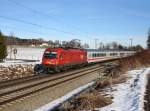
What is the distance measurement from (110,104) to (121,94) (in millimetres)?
2471

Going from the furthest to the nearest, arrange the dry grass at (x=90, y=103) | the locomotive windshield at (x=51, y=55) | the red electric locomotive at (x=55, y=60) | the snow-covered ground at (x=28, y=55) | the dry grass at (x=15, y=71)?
Answer: the snow-covered ground at (x=28, y=55), the locomotive windshield at (x=51, y=55), the red electric locomotive at (x=55, y=60), the dry grass at (x=15, y=71), the dry grass at (x=90, y=103)

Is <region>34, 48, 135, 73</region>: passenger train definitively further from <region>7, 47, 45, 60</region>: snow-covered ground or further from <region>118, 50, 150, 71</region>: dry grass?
<region>7, 47, 45, 60</region>: snow-covered ground

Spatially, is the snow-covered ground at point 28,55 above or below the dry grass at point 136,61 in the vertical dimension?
above

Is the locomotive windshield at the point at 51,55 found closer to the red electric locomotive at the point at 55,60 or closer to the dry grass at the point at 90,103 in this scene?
the red electric locomotive at the point at 55,60

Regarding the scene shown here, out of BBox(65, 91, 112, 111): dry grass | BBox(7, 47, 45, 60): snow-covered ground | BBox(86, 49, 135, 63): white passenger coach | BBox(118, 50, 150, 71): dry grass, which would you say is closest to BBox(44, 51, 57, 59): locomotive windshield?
BBox(118, 50, 150, 71): dry grass

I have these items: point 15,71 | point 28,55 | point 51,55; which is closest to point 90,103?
point 15,71

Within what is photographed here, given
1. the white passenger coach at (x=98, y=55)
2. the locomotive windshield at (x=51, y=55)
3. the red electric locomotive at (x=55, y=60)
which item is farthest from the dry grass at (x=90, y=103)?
the white passenger coach at (x=98, y=55)

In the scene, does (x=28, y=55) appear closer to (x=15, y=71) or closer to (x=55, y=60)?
(x=55, y=60)

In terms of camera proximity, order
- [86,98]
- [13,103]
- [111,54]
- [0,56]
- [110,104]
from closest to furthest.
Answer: [110,104] → [86,98] → [13,103] → [0,56] → [111,54]

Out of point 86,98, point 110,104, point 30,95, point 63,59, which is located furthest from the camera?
point 63,59

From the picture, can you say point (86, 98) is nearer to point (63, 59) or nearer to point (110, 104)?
point (110, 104)

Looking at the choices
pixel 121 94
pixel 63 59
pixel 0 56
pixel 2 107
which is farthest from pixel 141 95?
pixel 0 56

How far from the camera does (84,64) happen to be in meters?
51.9

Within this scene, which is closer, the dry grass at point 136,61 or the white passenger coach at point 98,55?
the dry grass at point 136,61
